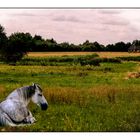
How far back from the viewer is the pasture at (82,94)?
35.3ft

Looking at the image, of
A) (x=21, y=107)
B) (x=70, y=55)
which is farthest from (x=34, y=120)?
(x=70, y=55)

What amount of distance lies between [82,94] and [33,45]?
90 centimetres

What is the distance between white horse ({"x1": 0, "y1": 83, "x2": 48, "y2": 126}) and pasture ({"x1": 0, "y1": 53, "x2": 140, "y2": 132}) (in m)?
0.06

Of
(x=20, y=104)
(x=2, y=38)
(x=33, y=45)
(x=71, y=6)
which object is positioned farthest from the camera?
(x=33, y=45)

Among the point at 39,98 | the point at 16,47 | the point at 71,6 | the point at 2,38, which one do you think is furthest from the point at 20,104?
the point at 71,6

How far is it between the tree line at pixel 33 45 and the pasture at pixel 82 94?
0.14 metres

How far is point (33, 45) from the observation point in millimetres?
11117

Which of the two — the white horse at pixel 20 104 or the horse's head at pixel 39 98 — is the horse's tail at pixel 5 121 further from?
the horse's head at pixel 39 98

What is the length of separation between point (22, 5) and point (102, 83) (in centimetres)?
140

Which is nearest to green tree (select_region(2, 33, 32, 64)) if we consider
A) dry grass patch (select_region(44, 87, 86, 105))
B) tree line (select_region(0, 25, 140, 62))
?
tree line (select_region(0, 25, 140, 62))

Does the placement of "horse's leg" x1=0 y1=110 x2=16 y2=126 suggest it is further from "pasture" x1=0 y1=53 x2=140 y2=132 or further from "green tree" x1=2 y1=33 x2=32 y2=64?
"green tree" x1=2 y1=33 x2=32 y2=64

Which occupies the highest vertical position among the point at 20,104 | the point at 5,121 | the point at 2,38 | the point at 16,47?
the point at 2,38

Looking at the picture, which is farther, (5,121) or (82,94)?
(82,94)

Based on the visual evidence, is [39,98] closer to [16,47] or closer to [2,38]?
[16,47]
